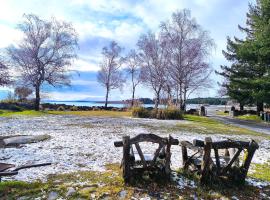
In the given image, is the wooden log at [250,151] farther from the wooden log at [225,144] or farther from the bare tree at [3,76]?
the bare tree at [3,76]

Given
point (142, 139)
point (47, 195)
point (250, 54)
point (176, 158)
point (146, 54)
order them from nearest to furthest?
point (47, 195), point (142, 139), point (176, 158), point (250, 54), point (146, 54)

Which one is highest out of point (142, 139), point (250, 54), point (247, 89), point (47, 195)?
point (250, 54)

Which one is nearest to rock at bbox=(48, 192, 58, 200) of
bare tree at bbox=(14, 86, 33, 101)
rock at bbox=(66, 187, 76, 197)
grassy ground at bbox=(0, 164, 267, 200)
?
grassy ground at bbox=(0, 164, 267, 200)

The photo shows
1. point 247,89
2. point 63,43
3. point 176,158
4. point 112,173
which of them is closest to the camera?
point 112,173

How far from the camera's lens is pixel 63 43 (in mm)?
37250

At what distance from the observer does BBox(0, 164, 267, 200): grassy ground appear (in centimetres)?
676

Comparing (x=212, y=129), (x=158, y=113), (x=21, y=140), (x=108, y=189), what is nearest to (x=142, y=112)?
(x=158, y=113)

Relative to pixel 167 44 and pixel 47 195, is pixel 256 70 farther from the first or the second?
pixel 47 195

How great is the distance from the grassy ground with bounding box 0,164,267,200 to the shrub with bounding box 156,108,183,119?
20.2 meters

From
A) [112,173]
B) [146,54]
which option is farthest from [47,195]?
[146,54]

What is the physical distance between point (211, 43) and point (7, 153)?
32.0m

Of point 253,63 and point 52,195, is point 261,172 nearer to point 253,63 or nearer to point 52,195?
point 52,195

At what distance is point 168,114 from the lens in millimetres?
28062

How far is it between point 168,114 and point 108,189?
21287 mm
